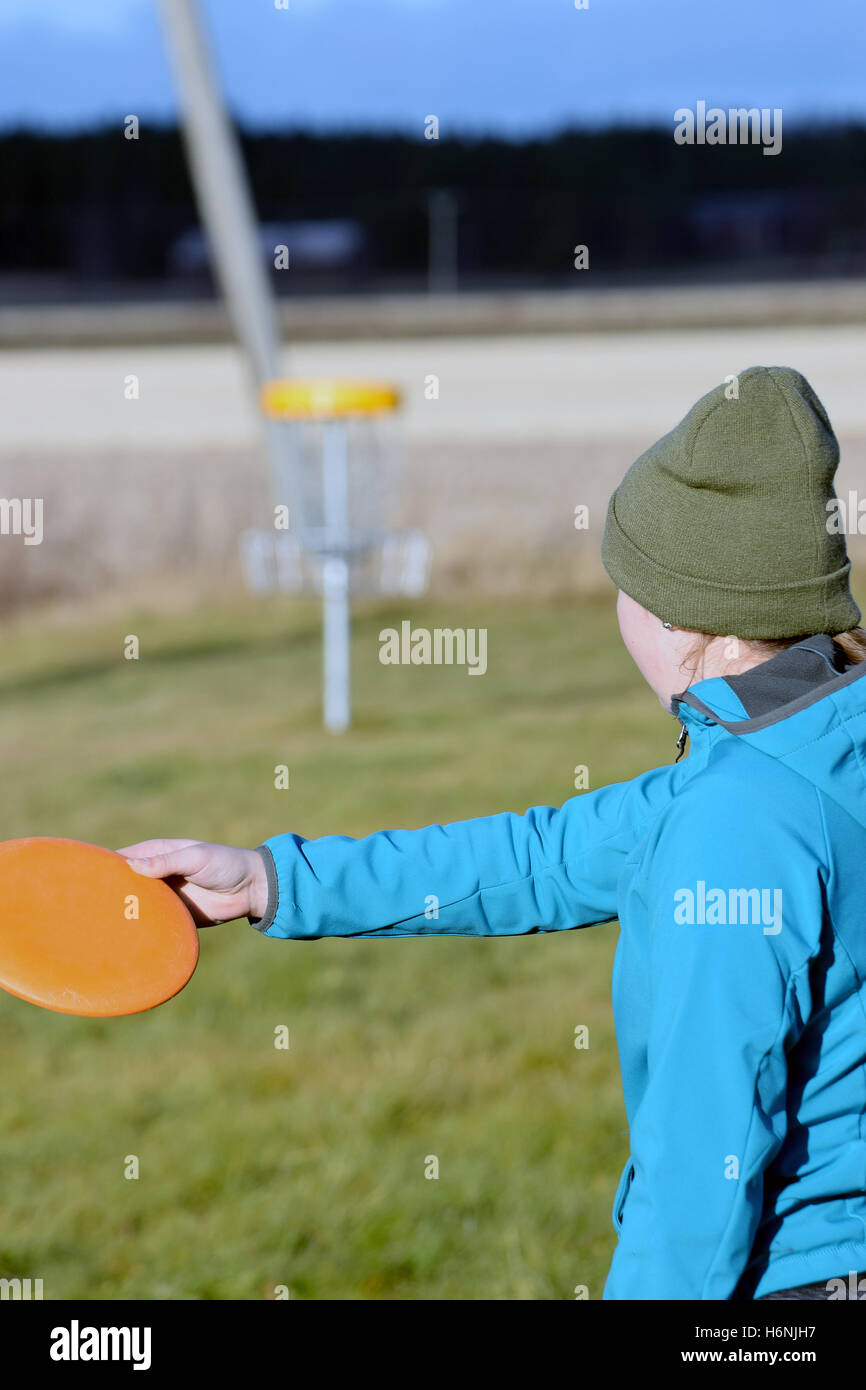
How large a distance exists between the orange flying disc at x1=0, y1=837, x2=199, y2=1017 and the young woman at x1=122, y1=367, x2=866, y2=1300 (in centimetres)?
54

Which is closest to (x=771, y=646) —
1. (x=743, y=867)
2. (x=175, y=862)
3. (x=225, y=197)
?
(x=743, y=867)

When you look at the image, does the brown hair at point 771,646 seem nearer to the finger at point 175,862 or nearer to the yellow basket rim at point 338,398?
the finger at point 175,862

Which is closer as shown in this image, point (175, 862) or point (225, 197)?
point (175, 862)

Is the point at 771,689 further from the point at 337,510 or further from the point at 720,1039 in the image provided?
the point at 337,510

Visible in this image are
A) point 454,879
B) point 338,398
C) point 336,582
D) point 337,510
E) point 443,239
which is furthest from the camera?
point 443,239

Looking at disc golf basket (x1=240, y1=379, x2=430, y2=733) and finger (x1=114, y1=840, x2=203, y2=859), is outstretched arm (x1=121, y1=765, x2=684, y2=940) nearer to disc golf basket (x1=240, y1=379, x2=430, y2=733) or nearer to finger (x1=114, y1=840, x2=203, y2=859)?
finger (x1=114, y1=840, x2=203, y2=859)

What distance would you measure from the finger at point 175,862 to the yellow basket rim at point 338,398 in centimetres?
582

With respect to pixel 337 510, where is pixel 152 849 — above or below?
below

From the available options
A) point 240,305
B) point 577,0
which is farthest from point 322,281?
point 577,0

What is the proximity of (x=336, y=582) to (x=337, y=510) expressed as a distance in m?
0.42

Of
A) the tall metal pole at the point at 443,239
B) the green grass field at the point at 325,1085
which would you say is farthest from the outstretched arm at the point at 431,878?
the tall metal pole at the point at 443,239

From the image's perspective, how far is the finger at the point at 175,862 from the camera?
1.91 metres

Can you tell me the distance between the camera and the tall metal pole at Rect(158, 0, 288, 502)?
873 centimetres

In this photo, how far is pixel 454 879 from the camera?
1.89 meters
